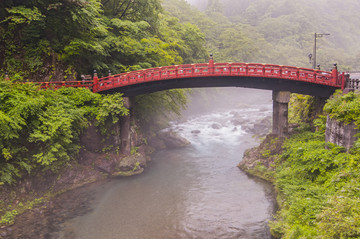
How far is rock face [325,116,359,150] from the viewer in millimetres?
15164

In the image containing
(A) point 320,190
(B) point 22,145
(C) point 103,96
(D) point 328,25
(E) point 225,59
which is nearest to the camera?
(A) point 320,190

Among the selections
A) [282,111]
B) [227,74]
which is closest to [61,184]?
[227,74]

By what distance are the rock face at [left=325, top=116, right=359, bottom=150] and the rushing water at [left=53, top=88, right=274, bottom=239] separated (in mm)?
5939

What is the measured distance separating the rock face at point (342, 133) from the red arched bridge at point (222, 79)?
571cm

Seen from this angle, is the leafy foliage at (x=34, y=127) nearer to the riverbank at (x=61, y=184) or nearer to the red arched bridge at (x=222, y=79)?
the riverbank at (x=61, y=184)

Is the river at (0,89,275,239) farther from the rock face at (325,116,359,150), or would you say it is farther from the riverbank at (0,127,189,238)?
the rock face at (325,116,359,150)

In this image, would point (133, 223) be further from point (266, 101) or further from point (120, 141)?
point (266, 101)

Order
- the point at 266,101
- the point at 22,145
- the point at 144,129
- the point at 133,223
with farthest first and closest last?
the point at 266,101
the point at 144,129
the point at 22,145
the point at 133,223

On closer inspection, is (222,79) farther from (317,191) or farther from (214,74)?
(317,191)

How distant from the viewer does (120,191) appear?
21.2 metres

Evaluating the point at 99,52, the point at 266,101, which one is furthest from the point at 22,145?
the point at 266,101

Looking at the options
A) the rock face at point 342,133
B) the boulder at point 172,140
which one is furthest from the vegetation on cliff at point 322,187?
the boulder at point 172,140

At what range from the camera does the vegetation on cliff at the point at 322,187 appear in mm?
9656

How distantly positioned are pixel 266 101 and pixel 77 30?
50162 millimetres
